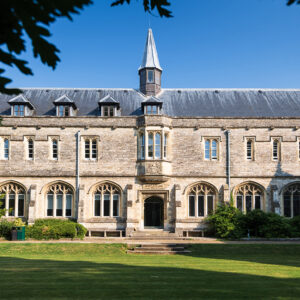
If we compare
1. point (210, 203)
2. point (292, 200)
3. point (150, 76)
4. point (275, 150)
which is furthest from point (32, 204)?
point (292, 200)

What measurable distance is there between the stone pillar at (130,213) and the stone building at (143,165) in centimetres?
7

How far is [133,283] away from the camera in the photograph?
27.9 feet

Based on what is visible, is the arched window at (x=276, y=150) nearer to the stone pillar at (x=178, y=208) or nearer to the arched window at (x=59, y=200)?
the stone pillar at (x=178, y=208)

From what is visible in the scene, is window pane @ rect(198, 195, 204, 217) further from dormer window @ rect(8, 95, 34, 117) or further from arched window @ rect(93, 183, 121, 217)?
dormer window @ rect(8, 95, 34, 117)

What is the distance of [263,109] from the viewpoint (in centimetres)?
2436

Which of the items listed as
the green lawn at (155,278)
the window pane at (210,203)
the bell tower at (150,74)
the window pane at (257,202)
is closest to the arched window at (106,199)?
the window pane at (210,203)

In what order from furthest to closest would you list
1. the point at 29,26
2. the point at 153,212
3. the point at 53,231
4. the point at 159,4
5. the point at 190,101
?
the point at 190,101 < the point at 153,212 < the point at 53,231 < the point at 159,4 < the point at 29,26

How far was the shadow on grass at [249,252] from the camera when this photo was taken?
13.8 m

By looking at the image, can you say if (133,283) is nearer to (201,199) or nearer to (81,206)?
(81,206)

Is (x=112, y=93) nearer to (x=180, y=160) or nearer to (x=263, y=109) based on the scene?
(x=180, y=160)

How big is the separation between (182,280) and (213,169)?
14381 mm

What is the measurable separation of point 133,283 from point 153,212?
14.5 meters

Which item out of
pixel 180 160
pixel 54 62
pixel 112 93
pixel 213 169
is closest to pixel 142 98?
pixel 112 93

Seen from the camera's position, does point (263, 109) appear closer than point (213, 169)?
No
